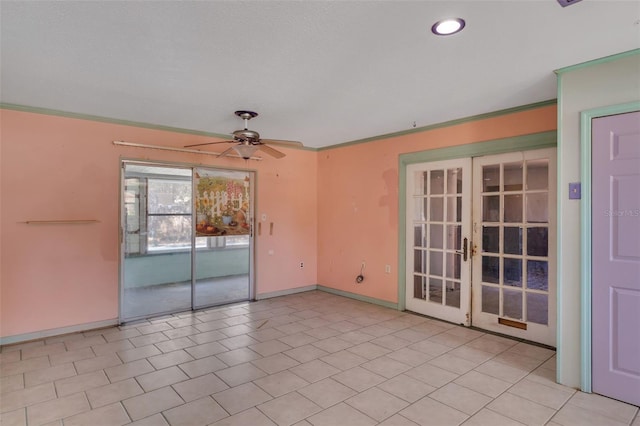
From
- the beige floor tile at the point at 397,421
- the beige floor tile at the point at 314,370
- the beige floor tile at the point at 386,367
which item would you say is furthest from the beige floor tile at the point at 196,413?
the beige floor tile at the point at 386,367

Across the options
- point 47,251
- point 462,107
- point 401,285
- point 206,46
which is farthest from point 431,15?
point 47,251

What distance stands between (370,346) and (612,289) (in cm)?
218

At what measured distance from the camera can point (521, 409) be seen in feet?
8.34

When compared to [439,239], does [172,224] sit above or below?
above

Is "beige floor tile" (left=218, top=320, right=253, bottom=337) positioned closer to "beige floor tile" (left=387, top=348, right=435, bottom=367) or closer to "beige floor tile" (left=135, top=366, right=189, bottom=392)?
"beige floor tile" (left=135, top=366, right=189, bottom=392)

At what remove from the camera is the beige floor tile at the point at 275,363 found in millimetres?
3182

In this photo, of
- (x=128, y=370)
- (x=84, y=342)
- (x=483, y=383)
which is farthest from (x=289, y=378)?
(x=84, y=342)

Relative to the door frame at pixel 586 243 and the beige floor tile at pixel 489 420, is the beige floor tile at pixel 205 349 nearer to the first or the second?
the beige floor tile at pixel 489 420

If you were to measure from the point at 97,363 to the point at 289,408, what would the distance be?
2.05 metres

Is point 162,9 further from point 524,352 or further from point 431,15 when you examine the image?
point 524,352

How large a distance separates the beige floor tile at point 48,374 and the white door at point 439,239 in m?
4.00

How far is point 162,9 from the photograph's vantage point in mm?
1979

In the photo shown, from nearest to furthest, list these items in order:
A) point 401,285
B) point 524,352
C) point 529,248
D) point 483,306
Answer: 1. point 524,352
2. point 529,248
3. point 483,306
4. point 401,285

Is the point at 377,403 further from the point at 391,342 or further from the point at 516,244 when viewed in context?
the point at 516,244
